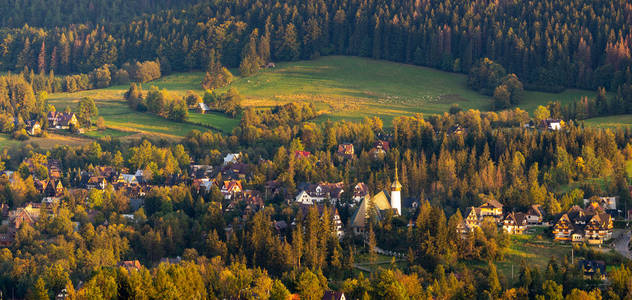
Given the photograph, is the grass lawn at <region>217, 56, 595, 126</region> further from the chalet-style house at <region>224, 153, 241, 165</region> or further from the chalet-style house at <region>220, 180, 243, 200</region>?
the chalet-style house at <region>220, 180, 243, 200</region>

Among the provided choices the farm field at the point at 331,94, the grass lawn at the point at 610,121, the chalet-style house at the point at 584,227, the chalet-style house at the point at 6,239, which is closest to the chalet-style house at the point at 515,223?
the chalet-style house at the point at 584,227

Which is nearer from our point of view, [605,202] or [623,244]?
[623,244]

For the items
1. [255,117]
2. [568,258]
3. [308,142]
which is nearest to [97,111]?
[255,117]

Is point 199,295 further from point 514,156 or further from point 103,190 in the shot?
point 514,156

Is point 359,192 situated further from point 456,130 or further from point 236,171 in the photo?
point 456,130

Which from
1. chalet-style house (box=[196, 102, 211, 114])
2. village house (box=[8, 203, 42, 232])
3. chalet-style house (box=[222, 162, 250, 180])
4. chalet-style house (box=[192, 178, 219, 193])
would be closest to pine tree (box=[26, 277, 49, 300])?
village house (box=[8, 203, 42, 232])

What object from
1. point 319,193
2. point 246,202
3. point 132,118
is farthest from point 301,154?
point 132,118

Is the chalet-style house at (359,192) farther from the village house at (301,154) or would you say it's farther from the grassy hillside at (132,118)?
the grassy hillside at (132,118)
